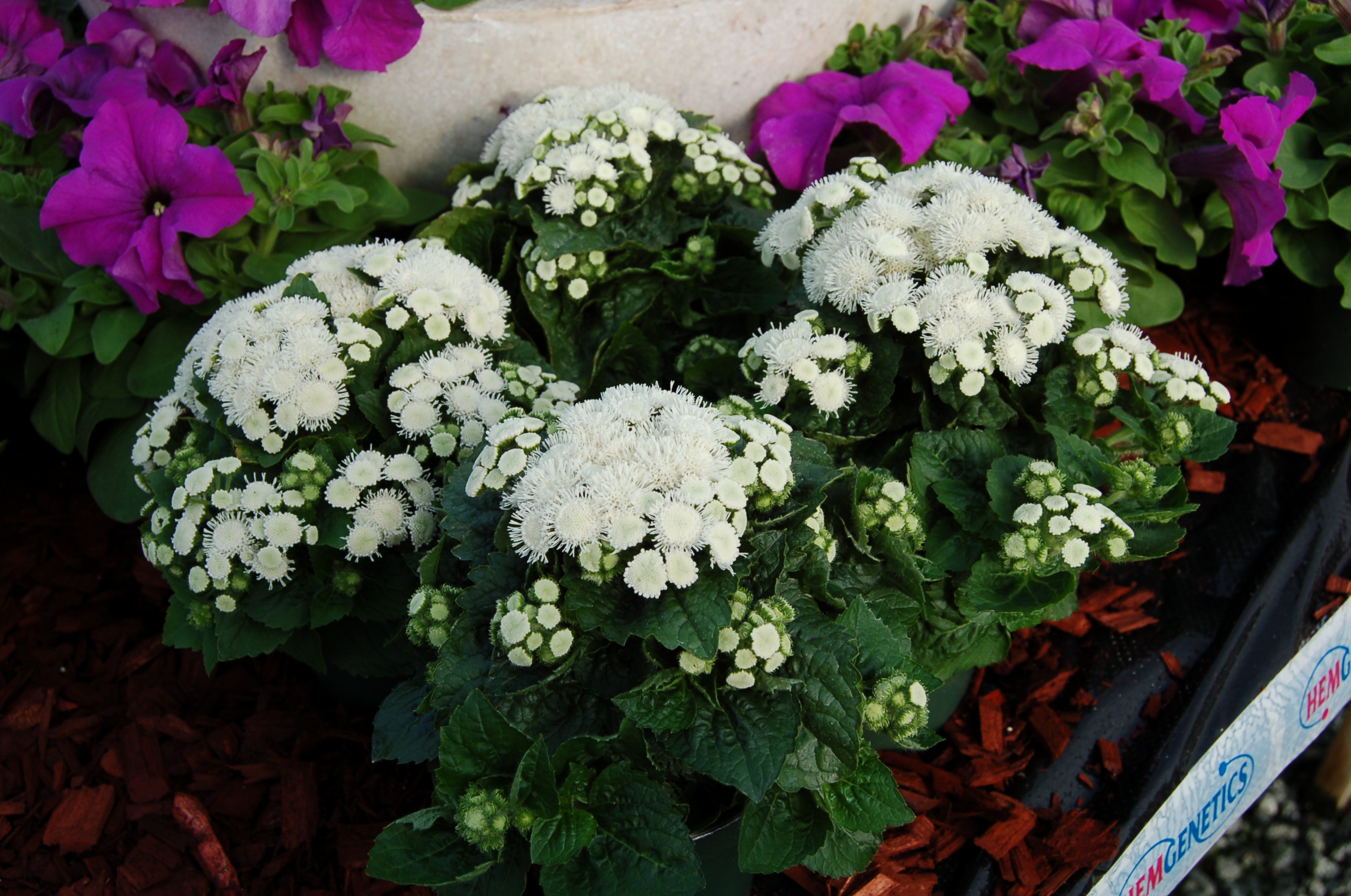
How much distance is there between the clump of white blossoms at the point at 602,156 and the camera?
225cm

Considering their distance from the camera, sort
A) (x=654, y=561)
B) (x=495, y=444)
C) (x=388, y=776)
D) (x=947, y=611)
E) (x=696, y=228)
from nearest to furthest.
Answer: (x=654, y=561)
(x=495, y=444)
(x=947, y=611)
(x=388, y=776)
(x=696, y=228)

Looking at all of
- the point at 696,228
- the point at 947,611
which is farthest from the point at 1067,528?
the point at 696,228

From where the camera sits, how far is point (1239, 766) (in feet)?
6.40

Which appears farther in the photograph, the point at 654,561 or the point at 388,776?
the point at 388,776

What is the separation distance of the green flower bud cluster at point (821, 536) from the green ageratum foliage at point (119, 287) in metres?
1.42

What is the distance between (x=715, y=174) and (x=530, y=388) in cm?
76

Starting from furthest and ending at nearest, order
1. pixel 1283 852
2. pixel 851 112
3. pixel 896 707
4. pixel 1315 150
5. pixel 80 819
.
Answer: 1. pixel 1283 852
2. pixel 1315 150
3. pixel 851 112
4. pixel 80 819
5. pixel 896 707

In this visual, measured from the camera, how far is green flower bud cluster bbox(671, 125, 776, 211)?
239 centimetres

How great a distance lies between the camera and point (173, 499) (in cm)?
183

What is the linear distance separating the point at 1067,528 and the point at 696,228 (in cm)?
118

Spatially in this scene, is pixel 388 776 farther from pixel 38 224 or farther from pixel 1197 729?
pixel 1197 729

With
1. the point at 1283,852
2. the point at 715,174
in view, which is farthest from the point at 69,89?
the point at 1283,852

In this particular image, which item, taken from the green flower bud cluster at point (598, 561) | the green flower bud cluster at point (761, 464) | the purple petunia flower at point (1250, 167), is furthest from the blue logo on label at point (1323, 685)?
the green flower bud cluster at point (598, 561)

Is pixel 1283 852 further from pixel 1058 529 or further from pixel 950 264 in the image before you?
pixel 950 264
